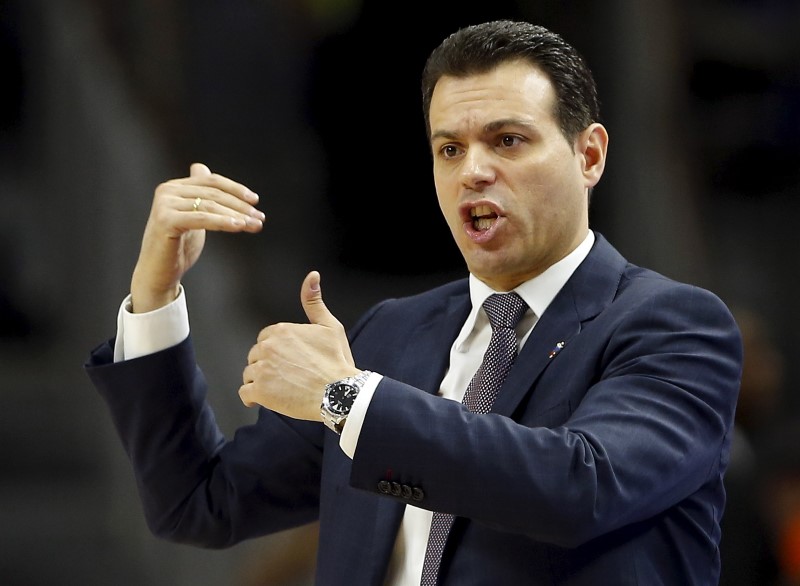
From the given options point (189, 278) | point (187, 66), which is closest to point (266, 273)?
point (189, 278)

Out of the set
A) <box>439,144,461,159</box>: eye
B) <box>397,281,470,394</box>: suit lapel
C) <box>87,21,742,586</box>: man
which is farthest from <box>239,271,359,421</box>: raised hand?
<box>439,144,461,159</box>: eye

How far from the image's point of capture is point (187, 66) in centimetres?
423

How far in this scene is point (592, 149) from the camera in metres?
2.22

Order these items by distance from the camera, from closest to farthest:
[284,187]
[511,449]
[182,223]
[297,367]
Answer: [511,449] < [297,367] < [182,223] < [284,187]

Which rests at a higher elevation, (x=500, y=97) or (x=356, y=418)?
(x=500, y=97)

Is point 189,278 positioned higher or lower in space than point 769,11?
lower

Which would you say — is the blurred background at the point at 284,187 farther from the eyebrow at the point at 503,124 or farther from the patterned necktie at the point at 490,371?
the eyebrow at the point at 503,124

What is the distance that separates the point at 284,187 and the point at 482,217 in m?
2.26

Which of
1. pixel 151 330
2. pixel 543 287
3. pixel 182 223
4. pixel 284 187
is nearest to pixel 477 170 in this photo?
pixel 543 287

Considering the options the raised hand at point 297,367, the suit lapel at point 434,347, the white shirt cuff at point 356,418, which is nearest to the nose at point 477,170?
the suit lapel at point 434,347

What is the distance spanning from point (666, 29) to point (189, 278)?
1.96 meters

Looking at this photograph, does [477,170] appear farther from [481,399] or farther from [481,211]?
[481,399]

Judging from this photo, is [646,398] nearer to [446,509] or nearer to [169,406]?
[446,509]

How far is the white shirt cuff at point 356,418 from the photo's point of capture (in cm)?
162
